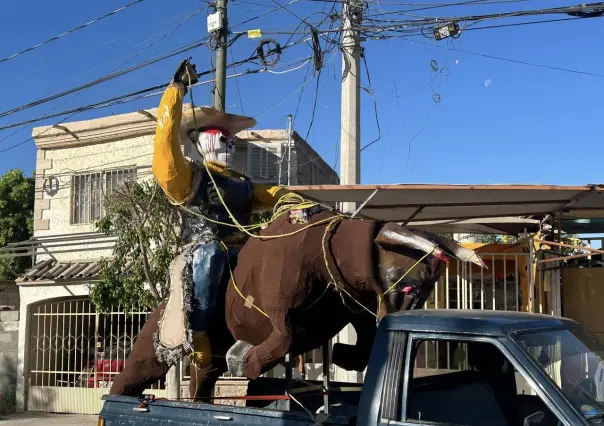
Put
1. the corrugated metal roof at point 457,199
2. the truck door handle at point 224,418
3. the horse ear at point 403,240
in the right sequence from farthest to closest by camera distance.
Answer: the corrugated metal roof at point 457,199 < the horse ear at point 403,240 < the truck door handle at point 224,418

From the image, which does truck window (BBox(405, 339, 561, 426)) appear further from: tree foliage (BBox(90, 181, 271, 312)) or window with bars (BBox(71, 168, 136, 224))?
window with bars (BBox(71, 168, 136, 224))

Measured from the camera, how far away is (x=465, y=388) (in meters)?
3.68

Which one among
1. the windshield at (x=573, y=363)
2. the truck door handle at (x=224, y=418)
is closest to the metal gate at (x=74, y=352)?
the truck door handle at (x=224, y=418)

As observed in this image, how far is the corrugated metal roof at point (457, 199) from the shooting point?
5.60 m

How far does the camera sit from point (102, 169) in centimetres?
1291

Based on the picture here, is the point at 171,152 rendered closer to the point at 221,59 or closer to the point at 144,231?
the point at 144,231

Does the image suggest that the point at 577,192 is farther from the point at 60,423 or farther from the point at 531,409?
the point at 60,423

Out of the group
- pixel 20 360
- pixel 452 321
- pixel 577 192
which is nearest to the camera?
pixel 452 321

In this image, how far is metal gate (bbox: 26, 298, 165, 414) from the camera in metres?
12.0

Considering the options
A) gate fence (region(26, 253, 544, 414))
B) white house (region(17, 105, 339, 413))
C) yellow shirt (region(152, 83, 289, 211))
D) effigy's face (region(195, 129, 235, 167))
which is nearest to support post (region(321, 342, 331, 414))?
yellow shirt (region(152, 83, 289, 211))

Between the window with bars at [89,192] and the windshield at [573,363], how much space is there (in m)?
10.3

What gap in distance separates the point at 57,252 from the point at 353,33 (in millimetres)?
6823

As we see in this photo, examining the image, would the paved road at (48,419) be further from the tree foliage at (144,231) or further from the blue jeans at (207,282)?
the blue jeans at (207,282)

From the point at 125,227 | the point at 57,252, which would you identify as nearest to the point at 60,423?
the point at 57,252
